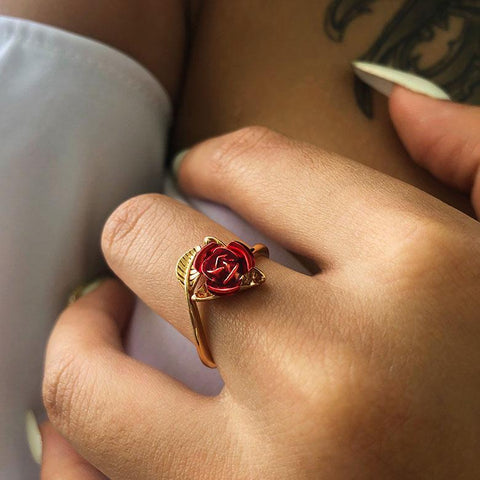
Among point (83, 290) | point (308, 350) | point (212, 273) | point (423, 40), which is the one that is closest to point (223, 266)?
point (212, 273)

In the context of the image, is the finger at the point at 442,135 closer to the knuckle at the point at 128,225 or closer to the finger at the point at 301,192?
the finger at the point at 301,192

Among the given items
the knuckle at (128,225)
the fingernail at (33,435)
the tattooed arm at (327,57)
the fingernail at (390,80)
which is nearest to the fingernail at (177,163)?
the tattooed arm at (327,57)

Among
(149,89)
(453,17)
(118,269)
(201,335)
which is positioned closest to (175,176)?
(149,89)

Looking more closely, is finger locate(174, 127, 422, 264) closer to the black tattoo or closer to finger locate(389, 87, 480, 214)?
finger locate(389, 87, 480, 214)

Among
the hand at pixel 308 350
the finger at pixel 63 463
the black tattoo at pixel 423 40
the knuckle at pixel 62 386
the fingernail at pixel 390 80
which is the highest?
the black tattoo at pixel 423 40

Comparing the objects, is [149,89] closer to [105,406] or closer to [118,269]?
[118,269]

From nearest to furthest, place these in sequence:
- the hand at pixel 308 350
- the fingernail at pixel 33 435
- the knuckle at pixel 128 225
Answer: the hand at pixel 308 350, the knuckle at pixel 128 225, the fingernail at pixel 33 435

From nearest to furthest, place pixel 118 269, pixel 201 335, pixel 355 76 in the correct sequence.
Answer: pixel 201 335, pixel 118 269, pixel 355 76

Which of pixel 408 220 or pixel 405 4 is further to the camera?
pixel 405 4
